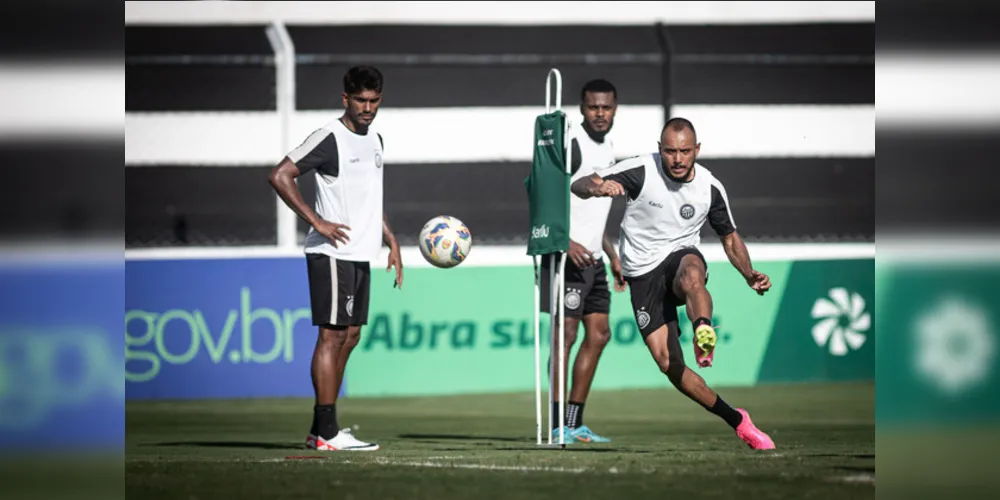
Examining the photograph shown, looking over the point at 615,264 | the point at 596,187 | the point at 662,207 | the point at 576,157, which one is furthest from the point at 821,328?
the point at 596,187

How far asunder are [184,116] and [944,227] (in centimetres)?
1251

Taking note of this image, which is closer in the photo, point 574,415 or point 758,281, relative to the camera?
point 758,281

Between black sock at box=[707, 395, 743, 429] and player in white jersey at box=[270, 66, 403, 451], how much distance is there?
1.77 meters

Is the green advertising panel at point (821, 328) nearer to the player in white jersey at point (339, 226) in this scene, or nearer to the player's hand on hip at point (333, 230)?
the player in white jersey at point (339, 226)

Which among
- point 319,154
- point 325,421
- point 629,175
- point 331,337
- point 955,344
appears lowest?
point 325,421

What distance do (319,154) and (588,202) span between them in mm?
1793

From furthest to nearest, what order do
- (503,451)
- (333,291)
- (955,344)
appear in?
(333,291) < (503,451) < (955,344)

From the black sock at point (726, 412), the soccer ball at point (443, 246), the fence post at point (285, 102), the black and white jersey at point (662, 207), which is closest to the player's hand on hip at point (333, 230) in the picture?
the soccer ball at point (443, 246)

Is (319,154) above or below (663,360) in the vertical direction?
above

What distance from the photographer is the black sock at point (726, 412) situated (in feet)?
23.2

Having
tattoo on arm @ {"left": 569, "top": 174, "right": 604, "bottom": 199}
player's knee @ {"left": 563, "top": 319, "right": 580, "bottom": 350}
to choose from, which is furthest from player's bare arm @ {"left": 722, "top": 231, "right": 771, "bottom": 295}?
player's knee @ {"left": 563, "top": 319, "right": 580, "bottom": 350}

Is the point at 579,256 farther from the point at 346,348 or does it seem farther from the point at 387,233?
the point at 346,348

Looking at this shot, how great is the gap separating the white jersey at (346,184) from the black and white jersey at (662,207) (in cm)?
124

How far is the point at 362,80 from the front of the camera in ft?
24.7
